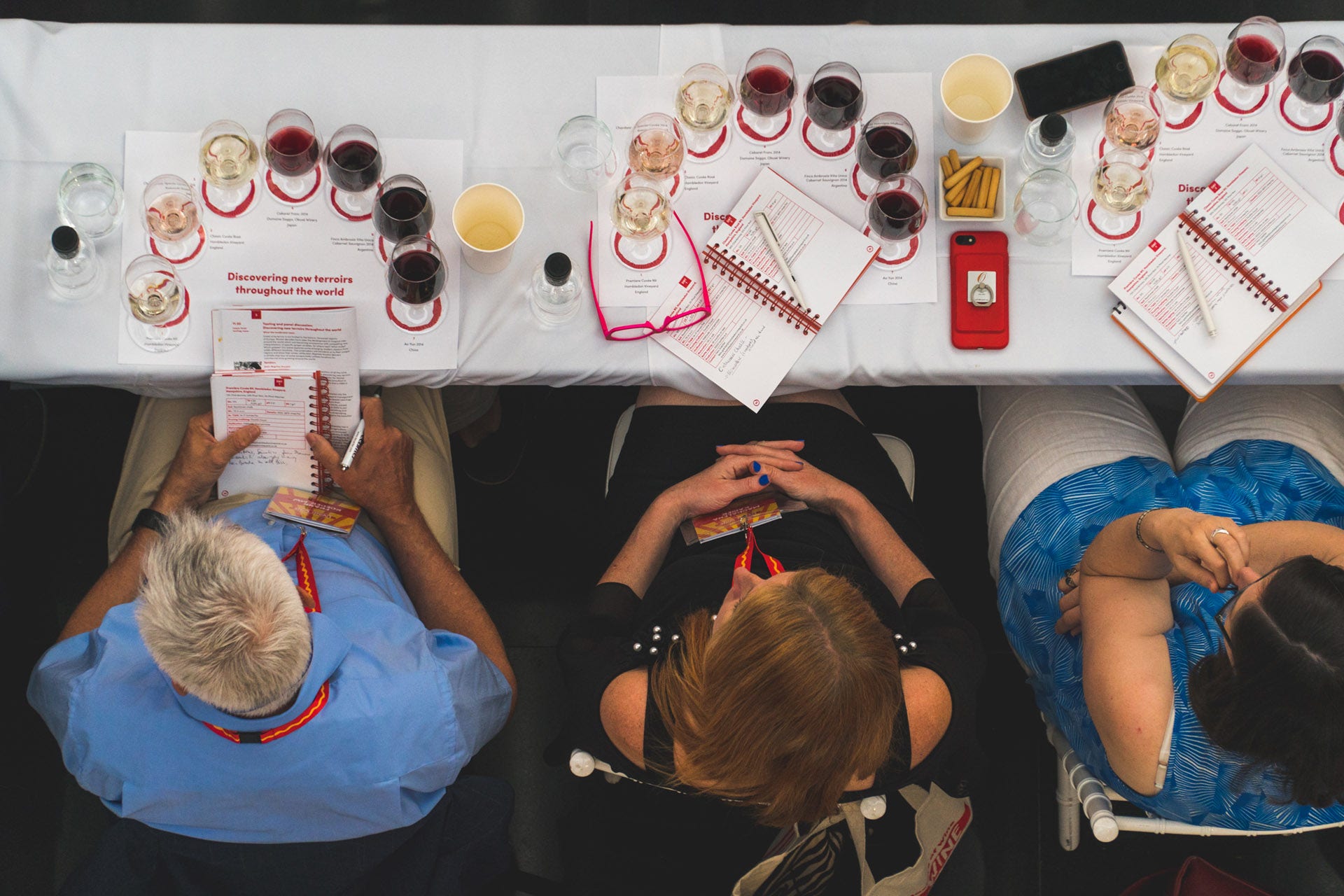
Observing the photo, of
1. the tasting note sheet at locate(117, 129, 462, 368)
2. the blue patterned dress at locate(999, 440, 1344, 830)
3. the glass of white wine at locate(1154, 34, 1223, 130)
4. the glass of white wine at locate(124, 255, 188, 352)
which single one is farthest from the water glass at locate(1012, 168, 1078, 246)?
the glass of white wine at locate(124, 255, 188, 352)

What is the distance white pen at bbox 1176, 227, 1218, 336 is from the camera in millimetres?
1726

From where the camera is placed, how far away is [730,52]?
71.9 inches

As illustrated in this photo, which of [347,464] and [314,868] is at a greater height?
[347,464]

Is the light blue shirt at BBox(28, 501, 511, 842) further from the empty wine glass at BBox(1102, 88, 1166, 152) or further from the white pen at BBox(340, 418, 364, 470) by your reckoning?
the empty wine glass at BBox(1102, 88, 1166, 152)

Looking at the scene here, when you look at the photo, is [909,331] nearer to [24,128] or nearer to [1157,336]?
[1157,336]

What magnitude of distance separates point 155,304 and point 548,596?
120 centimetres

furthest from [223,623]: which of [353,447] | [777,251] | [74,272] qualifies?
[777,251]

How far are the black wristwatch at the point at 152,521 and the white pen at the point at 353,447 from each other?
34cm

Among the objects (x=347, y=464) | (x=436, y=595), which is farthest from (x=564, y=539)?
(x=347, y=464)

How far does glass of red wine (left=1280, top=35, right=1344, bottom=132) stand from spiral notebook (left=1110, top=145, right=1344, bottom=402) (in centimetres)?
11

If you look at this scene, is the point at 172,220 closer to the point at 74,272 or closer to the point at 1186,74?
the point at 74,272

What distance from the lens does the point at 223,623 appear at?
143 centimetres

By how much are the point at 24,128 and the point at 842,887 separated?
2026 millimetres

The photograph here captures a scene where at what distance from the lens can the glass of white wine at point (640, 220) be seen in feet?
5.73
